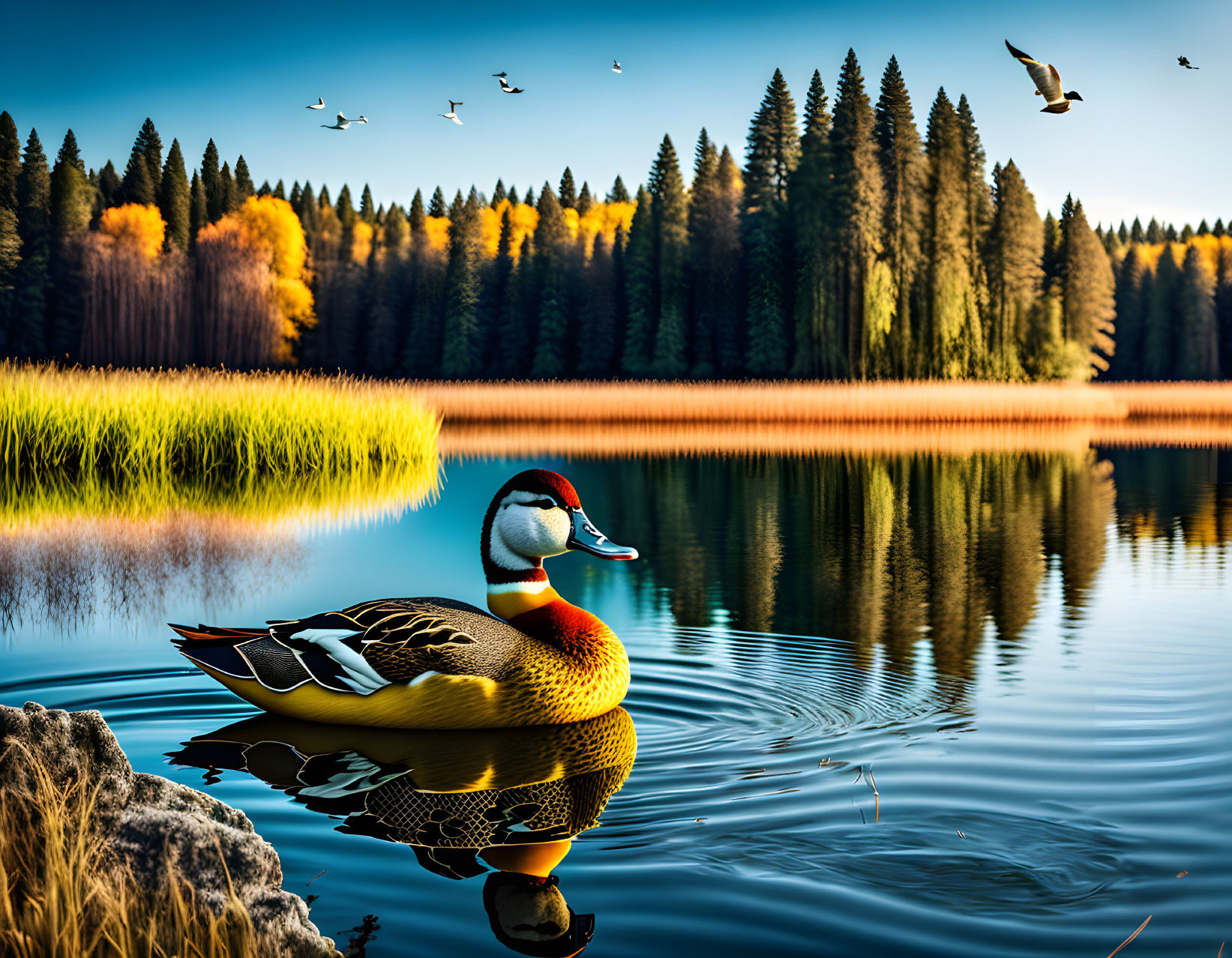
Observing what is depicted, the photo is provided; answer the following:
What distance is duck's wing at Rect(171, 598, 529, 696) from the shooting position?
532 centimetres

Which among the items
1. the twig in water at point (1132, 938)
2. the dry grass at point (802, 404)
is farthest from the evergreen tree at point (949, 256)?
the twig in water at point (1132, 938)

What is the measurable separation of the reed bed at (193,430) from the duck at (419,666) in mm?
12835

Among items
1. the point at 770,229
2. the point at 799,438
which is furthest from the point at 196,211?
the point at 799,438

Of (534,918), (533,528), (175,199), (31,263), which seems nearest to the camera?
(534,918)

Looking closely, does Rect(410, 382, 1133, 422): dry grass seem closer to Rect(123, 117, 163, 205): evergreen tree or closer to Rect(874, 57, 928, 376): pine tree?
Rect(874, 57, 928, 376): pine tree

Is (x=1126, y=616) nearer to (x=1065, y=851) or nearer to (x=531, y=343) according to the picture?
(x=1065, y=851)

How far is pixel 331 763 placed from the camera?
4988mm

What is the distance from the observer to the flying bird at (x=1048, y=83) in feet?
24.9

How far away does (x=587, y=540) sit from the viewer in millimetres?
6215

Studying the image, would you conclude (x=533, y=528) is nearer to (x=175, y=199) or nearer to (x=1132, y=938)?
(x=1132, y=938)

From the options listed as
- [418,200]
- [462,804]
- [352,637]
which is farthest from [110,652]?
[418,200]

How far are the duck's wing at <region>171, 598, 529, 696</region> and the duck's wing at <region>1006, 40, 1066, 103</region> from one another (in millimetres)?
5049

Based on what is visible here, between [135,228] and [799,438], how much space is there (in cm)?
5984

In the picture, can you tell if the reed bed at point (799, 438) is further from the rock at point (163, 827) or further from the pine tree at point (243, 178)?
the pine tree at point (243, 178)
